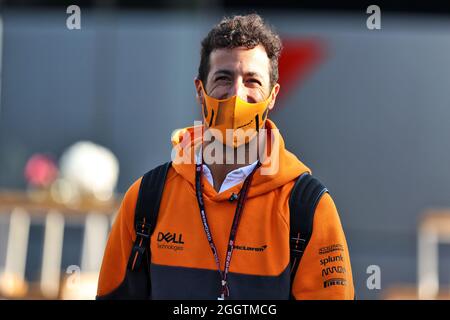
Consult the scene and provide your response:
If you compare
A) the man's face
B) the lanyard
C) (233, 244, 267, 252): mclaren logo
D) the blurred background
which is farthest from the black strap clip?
the blurred background

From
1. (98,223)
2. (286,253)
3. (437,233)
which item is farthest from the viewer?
(437,233)

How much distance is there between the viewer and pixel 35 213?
9.84 metres

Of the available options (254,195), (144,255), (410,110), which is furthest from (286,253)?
(410,110)

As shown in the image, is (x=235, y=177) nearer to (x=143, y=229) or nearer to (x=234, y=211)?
(x=234, y=211)

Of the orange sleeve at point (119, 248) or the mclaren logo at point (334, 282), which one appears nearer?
the mclaren logo at point (334, 282)

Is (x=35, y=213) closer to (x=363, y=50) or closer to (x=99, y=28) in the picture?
(x=99, y=28)

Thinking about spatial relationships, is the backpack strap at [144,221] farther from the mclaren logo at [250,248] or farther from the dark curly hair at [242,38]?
the dark curly hair at [242,38]

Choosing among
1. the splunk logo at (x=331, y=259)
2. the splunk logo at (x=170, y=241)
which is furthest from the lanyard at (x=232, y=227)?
the splunk logo at (x=331, y=259)

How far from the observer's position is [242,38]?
3354 mm

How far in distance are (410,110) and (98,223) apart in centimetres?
459

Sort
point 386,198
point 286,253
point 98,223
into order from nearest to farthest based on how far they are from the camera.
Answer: point 286,253, point 98,223, point 386,198

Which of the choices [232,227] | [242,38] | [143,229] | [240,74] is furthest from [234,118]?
[143,229]

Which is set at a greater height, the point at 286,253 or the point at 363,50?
the point at 363,50

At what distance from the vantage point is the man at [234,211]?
3.16 m
